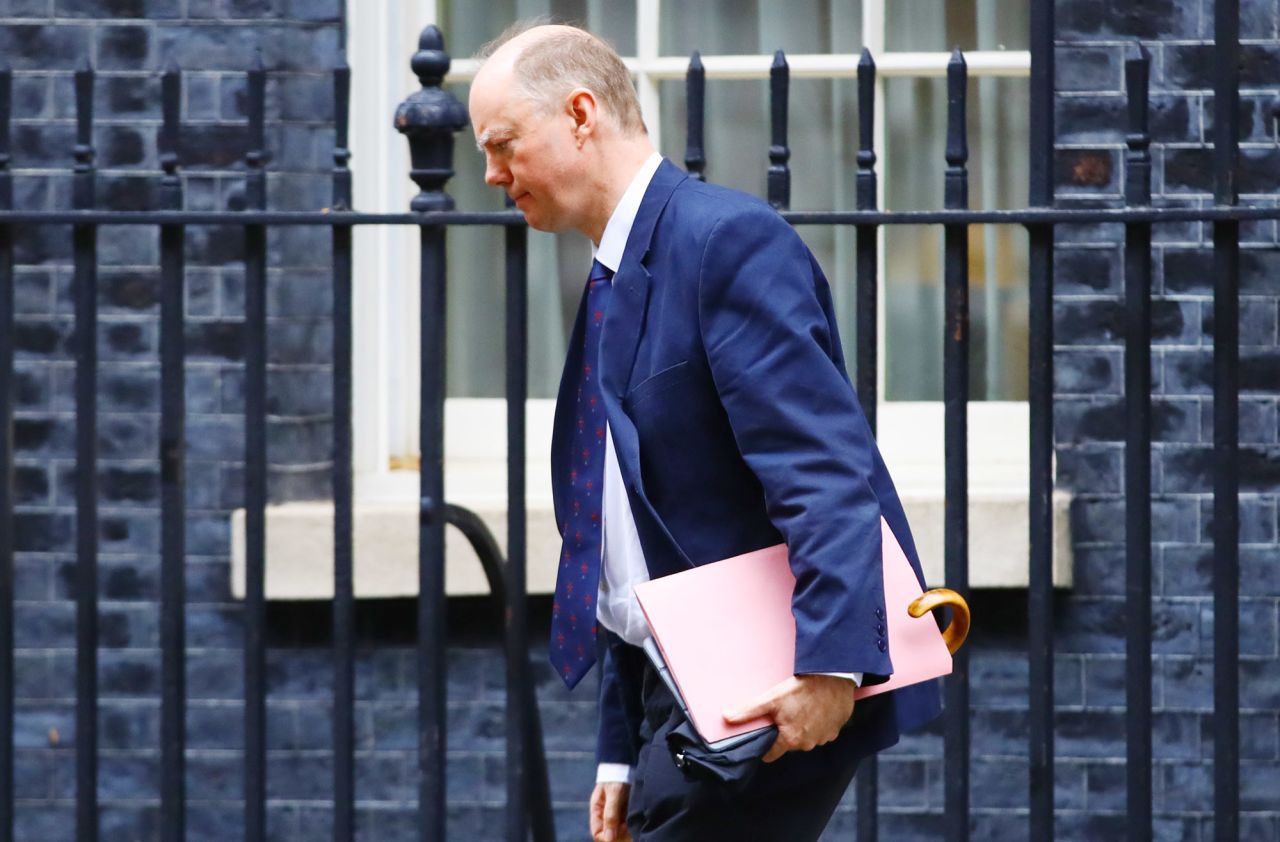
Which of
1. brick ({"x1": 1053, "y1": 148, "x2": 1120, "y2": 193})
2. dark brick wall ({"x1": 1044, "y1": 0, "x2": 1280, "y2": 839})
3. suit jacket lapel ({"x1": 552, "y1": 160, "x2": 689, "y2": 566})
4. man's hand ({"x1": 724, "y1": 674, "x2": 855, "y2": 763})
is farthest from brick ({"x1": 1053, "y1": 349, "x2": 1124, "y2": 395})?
man's hand ({"x1": 724, "y1": 674, "x2": 855, "y2": 763})

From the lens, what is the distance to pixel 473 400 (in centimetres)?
472

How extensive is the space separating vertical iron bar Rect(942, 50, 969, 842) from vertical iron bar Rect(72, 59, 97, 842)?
1548 millimetres

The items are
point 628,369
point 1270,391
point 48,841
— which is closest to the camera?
point 628,369

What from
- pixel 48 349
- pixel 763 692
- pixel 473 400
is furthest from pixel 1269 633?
pixel 48 349

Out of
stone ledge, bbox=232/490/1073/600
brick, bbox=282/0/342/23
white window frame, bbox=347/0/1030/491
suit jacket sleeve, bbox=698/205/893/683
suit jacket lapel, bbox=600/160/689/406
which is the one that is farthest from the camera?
white window frame, bbox=347/0/1030/491

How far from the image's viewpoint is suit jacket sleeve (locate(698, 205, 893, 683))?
2002 millimetres

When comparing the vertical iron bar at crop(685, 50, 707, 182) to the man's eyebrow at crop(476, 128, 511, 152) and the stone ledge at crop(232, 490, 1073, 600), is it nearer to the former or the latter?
the man's eyebrow at crop(476, 128, 511, 152)

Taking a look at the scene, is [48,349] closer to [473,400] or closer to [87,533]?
[473,400]

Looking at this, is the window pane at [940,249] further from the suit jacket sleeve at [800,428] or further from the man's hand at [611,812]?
the suit jacket sleeve at [800,428]

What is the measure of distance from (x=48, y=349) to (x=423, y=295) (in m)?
1.78

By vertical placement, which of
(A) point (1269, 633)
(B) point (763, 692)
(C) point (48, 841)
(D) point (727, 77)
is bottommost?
(C) point (48, 841)

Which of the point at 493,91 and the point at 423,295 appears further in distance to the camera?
the point at 423,295

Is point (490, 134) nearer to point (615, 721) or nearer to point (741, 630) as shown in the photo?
point (741, 630)

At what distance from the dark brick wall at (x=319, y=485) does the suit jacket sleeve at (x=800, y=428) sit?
242 centimetres
